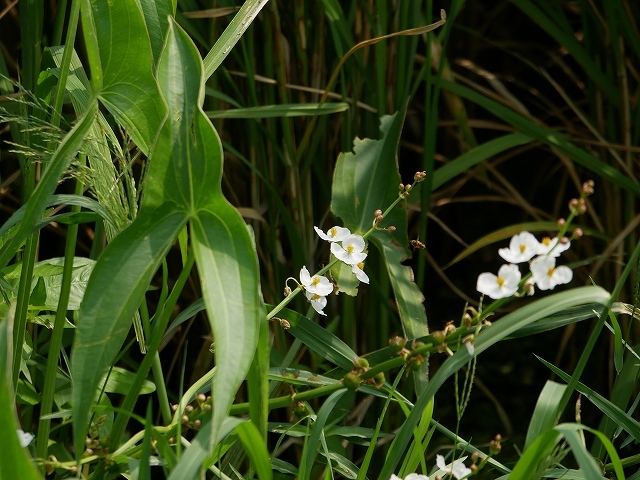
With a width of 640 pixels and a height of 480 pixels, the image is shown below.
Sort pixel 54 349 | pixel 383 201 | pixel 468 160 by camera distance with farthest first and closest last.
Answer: pixel 468 160
pixel 383 201
pixel 54 349

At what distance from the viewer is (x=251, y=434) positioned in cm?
51

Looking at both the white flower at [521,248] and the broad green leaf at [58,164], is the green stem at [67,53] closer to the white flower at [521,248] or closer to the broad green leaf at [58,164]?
the broad green leaf at [58,164]

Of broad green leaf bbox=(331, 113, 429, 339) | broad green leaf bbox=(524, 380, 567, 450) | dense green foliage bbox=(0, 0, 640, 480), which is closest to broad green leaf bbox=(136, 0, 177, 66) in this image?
dense green foliage bbox=(0, 0, 640, 480)

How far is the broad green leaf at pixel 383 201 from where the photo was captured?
0.87 meters

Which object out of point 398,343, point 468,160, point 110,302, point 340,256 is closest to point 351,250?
point 340,256

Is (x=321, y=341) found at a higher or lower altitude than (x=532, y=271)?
lower

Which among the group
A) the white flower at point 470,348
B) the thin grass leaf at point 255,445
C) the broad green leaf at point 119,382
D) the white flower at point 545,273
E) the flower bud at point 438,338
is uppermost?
the white flower at point 545,273

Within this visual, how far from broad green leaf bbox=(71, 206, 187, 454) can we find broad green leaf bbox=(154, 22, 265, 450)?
0.02 metres

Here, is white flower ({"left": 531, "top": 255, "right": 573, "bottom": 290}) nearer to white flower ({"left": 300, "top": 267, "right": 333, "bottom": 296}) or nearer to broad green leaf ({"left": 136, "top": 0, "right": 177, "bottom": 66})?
white flower ({"left": 300, "top": 267, "right": 333, "bottom": 296})

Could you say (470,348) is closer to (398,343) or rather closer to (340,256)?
(398,343)

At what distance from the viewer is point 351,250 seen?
2.12ft

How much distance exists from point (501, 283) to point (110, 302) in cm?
23

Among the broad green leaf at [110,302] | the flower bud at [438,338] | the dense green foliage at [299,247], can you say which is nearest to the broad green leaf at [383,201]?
the dense green foliage at [299,247]

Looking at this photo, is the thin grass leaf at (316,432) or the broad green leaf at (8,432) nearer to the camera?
the broad green leaf at (8,432)
